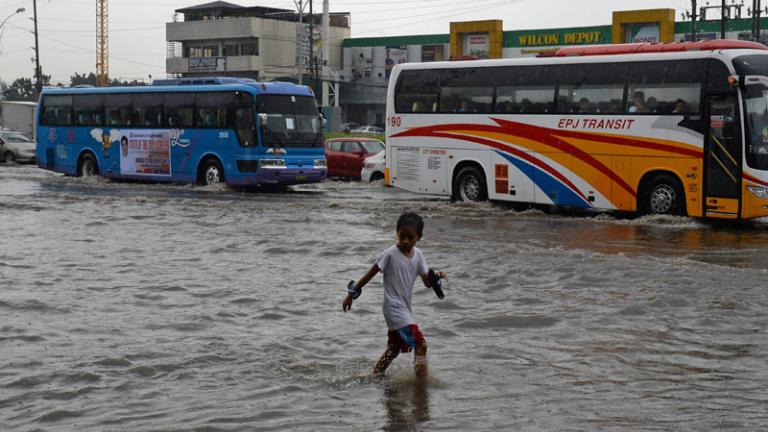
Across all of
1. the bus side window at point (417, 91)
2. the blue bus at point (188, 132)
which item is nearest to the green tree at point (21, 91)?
the blue bus at point (188, 132)

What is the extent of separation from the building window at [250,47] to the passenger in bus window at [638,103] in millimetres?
73650

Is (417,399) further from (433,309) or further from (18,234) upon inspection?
(18,234)

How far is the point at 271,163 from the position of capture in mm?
27828

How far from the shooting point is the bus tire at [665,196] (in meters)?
19.7

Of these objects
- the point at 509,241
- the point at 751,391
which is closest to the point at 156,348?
the point at 751,391

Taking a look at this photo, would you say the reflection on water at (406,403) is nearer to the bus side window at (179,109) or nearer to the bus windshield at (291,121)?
the bus windshield at (291,121)

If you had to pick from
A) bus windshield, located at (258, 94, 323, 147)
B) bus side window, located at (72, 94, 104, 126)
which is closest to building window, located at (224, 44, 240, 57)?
bus side window, located at (72, 94, 104, 126)

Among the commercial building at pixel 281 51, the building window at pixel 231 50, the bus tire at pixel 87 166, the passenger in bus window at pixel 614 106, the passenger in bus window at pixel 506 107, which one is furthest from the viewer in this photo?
the building window at pixel 231 50

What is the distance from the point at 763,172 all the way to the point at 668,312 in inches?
295

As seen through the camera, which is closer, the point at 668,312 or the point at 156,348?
the point at 156,348

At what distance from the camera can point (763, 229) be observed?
19438mm

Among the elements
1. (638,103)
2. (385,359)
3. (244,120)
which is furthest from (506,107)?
(385,359)

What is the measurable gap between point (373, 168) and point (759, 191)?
14720 millimetres

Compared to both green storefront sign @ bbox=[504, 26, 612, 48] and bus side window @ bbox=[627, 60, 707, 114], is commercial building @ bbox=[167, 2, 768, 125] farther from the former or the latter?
bus side window @ bbox=[627, 60, 707, 114]
